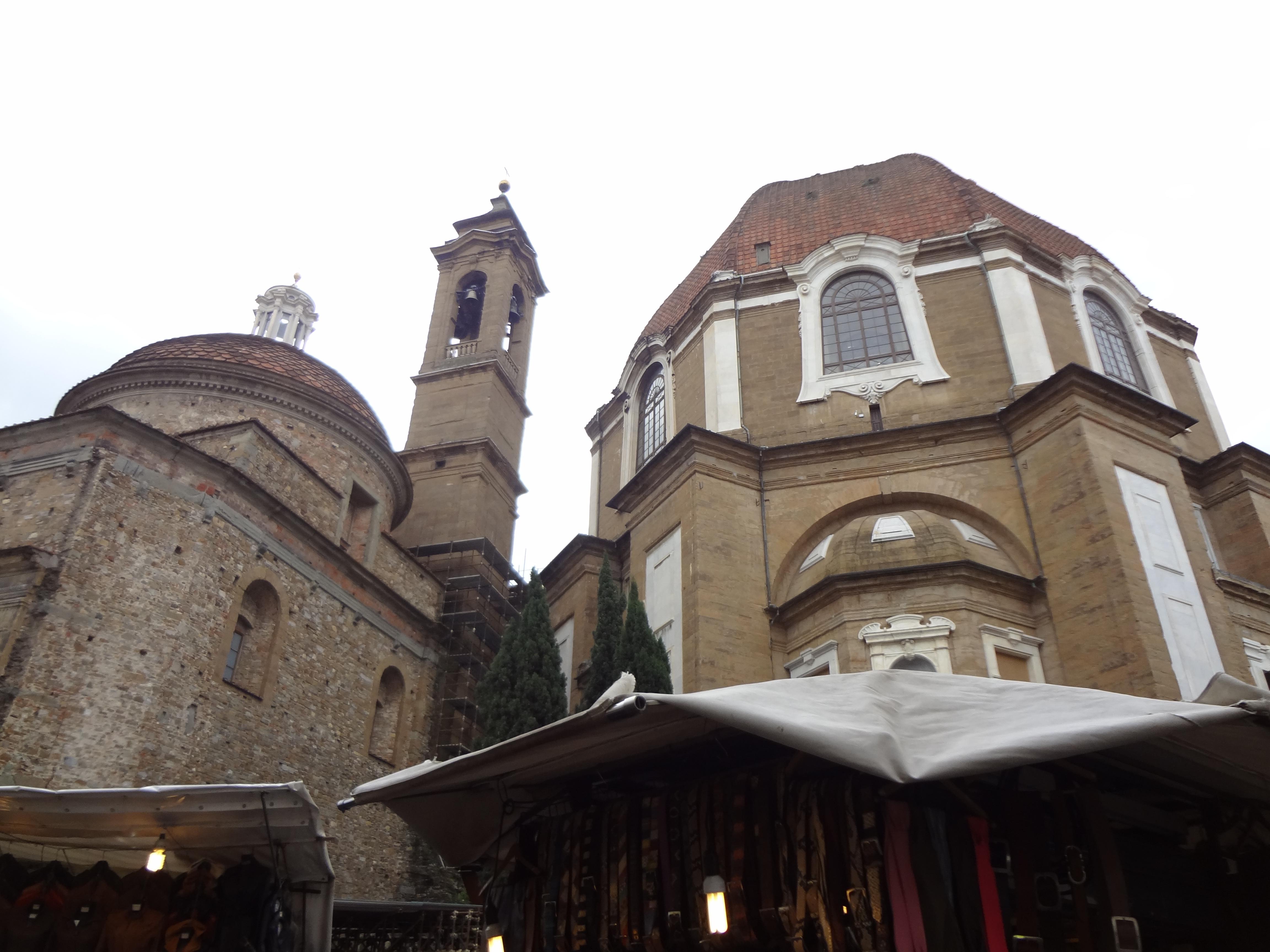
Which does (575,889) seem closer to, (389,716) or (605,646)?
(605,646)

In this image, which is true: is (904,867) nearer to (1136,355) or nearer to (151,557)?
(151,557)

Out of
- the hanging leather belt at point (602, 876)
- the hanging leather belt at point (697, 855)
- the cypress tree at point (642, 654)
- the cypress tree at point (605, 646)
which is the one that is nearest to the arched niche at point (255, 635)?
the cypress tree at point (605, 646)

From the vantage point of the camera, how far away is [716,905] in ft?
15.7

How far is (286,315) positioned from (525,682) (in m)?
17.5

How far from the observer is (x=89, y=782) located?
1153cm

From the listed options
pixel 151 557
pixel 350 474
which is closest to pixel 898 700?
pixel 151 557

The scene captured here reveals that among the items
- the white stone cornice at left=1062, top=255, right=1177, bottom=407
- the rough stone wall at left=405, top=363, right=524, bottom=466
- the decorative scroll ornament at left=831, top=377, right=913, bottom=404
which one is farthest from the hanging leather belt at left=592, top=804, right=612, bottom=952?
the rough stone wall at left=405, top=363, right=524, bottom=466

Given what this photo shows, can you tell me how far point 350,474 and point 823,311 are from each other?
32.3 ft

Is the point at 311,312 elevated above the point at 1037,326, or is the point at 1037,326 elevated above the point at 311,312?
the point at 311,312

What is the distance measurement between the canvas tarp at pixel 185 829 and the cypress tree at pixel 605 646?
269 inches

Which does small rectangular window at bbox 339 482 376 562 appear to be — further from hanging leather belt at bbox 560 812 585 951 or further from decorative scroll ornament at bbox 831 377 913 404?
hanging leather belt at bbox 560 812 585 951

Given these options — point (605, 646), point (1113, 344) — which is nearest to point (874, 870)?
point (605, 646)

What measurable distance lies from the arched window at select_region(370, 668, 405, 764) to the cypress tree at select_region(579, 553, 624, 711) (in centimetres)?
501

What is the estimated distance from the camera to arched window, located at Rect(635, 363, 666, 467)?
20.4 meters
